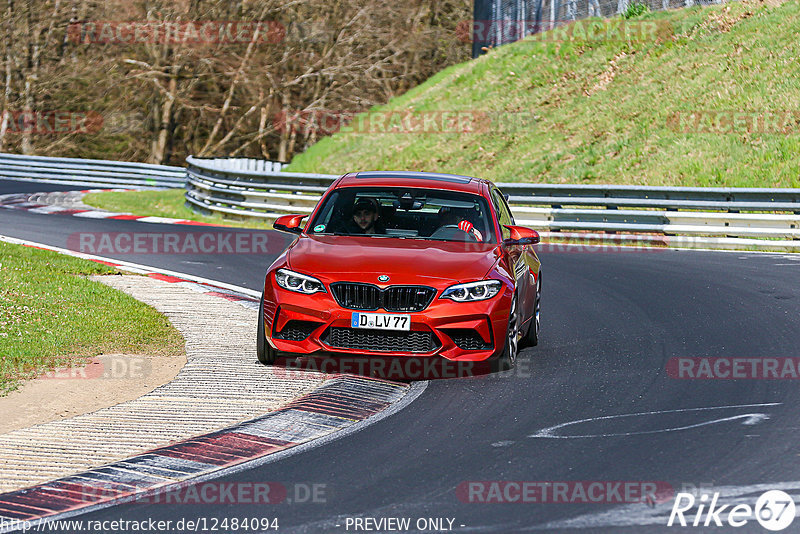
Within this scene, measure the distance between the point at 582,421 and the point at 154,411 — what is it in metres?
2.81

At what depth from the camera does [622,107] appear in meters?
31.5

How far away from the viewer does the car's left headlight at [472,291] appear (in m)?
8.84

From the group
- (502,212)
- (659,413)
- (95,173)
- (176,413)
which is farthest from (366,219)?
(95,173)

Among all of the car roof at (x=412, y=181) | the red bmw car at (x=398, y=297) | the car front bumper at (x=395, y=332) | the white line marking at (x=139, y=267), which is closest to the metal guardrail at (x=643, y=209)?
the white line marking at (x=139, y=267)

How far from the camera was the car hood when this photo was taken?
884 centimetres

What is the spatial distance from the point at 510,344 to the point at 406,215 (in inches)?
65.9

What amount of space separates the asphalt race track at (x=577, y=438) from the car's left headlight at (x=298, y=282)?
3.75ft

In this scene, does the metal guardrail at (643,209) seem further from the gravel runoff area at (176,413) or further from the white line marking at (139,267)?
the gravel runoff area at (176,413)

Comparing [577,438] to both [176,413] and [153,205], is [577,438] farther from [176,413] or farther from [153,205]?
[153,205]

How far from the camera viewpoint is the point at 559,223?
21.9 meters

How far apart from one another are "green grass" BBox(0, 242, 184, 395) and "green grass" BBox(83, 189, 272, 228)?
418 inches

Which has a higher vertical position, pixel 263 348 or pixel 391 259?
pixel 391 259

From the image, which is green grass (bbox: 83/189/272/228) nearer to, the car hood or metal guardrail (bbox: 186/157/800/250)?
metal guardrail (bbox: 186/157/800/250)

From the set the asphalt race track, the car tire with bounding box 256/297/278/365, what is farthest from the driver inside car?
the asphalt race track
